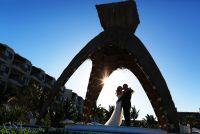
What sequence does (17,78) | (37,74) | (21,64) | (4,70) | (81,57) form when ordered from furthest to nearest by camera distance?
(37,74), (21,64), (17,78), (4,70), (81,57)

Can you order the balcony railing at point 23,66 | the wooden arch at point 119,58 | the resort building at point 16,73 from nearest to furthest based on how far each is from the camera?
the wooden arch at point 119,58 → the resort building at point 16,73 → the balcony railing at point 23,66

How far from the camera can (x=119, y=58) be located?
2105 centimetres

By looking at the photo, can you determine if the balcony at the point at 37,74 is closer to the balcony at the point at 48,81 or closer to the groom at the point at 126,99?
the balcony at the point at 48,81

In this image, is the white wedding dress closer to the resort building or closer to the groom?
the groom

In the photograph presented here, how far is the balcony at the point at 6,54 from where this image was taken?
185ft

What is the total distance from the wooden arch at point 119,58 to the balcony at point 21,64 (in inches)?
1735

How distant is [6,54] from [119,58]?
4185 centimetres

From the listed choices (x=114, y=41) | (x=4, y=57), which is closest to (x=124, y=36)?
(x=114, y=41)

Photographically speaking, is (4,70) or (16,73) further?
(16,73)

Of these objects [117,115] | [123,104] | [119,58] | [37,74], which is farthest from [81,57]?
[37,74]

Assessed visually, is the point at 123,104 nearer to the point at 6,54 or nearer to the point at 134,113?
the point at 6,54

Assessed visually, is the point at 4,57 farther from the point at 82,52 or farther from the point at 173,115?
the point at 173,115

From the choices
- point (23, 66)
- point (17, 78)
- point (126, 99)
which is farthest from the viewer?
point (23, 66)

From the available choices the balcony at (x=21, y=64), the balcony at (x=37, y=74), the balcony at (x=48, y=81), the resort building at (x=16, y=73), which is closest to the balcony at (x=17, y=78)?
the resort building at (x=16, y=73)
